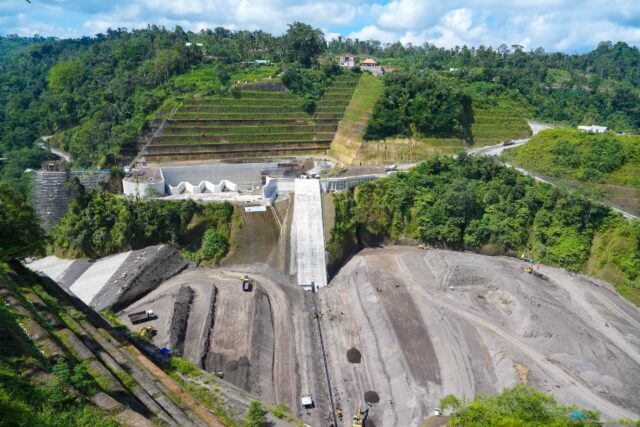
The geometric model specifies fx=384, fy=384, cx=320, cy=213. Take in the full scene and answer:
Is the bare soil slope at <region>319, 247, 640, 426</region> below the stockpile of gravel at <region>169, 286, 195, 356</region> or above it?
below

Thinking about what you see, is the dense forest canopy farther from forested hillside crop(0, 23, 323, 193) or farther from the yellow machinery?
the yellow machinery

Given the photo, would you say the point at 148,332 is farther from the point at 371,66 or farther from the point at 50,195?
the point at 371,66

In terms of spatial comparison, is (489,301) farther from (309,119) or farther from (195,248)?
(309,119)

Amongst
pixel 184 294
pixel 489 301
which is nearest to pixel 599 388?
pixel 489 301


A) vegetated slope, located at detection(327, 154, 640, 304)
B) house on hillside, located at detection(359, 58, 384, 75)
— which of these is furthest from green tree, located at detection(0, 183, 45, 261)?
house on hillside, located at detection(359, 58, 384, 75)

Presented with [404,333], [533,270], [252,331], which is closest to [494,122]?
[533,270]

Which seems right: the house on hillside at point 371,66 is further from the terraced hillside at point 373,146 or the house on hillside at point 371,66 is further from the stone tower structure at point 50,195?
the stone tower structure at point 50,195
